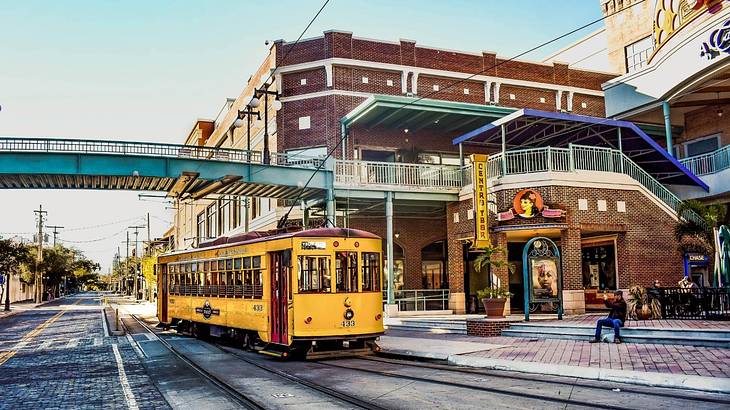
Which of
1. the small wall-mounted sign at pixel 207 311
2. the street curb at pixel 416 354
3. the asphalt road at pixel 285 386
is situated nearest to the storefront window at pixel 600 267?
the street curb at pixel 416 354

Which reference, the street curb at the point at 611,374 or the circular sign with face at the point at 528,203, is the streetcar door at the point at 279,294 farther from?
the circular sign with face at the point at 528,203

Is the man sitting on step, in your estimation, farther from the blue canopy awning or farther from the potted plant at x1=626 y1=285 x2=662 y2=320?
the blue canopy awning

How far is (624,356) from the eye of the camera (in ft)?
44.1

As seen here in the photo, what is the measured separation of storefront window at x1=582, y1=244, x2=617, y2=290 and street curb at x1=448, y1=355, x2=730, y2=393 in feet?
52.9

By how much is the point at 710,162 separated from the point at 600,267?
656 cm

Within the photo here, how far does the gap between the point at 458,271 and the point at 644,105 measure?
12.6m

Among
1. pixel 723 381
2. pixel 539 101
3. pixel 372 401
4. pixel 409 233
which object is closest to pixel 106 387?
pixel 372 401

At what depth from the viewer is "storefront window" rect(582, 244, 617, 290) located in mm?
28422

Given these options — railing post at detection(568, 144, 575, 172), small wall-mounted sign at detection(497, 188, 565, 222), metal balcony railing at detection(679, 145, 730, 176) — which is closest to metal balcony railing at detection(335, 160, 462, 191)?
small wall-mounted sign at detection(497, 188, 565, 222)

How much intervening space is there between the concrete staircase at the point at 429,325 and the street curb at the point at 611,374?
6640 millimetres

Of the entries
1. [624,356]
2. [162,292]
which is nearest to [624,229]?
[624,356]

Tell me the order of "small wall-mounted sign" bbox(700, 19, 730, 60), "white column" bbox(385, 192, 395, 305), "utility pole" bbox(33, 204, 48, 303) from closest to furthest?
1. "small wall-mounted sign" bbox(700, 19, 730, 60)
2. "white column" bbox(385, 192, 395, 305)
3. "utility pole" bbox(33, 204, 48, 303)

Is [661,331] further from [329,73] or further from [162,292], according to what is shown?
[329,73]

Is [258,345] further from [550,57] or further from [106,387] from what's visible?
[550,57]
